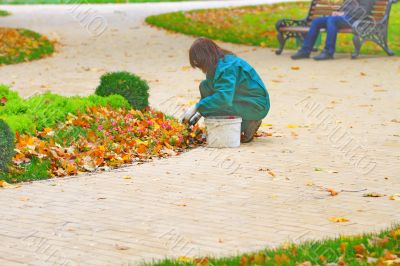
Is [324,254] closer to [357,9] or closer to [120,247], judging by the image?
[120,247]

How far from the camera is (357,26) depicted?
55.4 ft

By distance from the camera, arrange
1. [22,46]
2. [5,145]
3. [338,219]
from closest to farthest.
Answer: [338,219] < [5,145] < [22,46]

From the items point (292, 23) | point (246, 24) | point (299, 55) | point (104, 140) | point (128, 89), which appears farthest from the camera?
point (246, 24)

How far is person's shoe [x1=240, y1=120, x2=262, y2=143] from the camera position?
9773mm

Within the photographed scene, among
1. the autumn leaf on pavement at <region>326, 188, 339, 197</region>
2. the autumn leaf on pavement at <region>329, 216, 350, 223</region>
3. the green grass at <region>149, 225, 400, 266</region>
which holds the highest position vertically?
the green grass at <region>149, 225, 400, 266</region>

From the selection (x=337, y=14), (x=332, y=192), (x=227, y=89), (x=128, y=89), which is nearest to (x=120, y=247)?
(x=332, y=192)

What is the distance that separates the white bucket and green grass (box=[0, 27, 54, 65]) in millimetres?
8780

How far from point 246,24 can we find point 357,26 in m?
6.21

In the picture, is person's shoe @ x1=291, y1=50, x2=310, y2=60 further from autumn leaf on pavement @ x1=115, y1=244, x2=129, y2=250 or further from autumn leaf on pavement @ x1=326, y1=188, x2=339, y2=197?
autumn leaf on pavement @ x1=115, y1=244, x2=129, y2=250

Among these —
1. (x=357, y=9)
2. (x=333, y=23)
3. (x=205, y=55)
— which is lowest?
(x=333, y=23)

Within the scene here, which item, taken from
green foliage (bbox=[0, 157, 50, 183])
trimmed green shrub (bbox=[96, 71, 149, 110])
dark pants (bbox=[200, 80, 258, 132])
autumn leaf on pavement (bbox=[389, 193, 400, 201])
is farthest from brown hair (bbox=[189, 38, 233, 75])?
autumn leaf on pavement (bbox=[389, 193, 400, 201])

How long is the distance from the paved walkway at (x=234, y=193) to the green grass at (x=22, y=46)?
386cm

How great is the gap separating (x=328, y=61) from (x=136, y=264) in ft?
39.6

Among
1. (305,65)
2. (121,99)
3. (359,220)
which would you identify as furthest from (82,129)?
(305,65)
